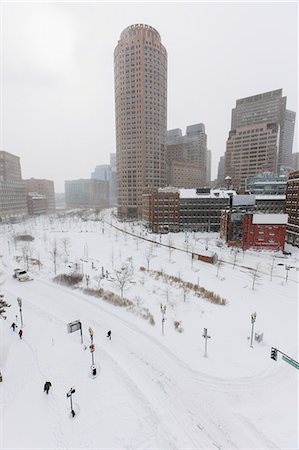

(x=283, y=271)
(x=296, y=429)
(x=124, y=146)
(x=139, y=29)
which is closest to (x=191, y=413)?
(x=296, y=429)

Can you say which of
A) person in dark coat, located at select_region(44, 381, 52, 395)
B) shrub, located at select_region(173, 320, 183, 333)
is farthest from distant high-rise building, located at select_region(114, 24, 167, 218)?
person in dark coat, located at select_region(44, 381, 52, 395)

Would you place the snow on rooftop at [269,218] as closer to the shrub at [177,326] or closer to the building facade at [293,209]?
the building facade at [293,209]

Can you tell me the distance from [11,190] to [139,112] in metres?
96.3

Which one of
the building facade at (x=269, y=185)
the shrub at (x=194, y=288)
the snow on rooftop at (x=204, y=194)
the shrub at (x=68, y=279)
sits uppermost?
the building facade at (x=269, y=185)

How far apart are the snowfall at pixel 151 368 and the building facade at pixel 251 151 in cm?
14172

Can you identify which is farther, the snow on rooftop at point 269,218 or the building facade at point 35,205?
the building facade at point 35,205

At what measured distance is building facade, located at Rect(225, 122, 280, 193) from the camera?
532 ft

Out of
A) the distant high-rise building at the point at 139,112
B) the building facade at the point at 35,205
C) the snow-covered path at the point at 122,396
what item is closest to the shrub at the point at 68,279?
the snow-covered path at the point at 122,396

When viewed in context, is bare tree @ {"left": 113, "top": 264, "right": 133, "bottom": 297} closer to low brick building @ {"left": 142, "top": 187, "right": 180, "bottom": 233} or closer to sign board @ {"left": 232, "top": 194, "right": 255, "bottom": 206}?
low brick building @ {"left": 142, "top": 187, "right": 180, "bottom": 233}

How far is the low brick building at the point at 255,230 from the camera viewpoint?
6100 cm

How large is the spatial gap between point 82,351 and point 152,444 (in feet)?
38.0

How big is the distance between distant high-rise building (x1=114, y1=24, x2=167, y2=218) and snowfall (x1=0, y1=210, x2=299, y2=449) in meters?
101

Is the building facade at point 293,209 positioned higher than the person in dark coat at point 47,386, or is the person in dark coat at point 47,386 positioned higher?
the building facade at point 293,209

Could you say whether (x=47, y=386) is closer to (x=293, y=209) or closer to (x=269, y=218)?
(x=269, y=218)
